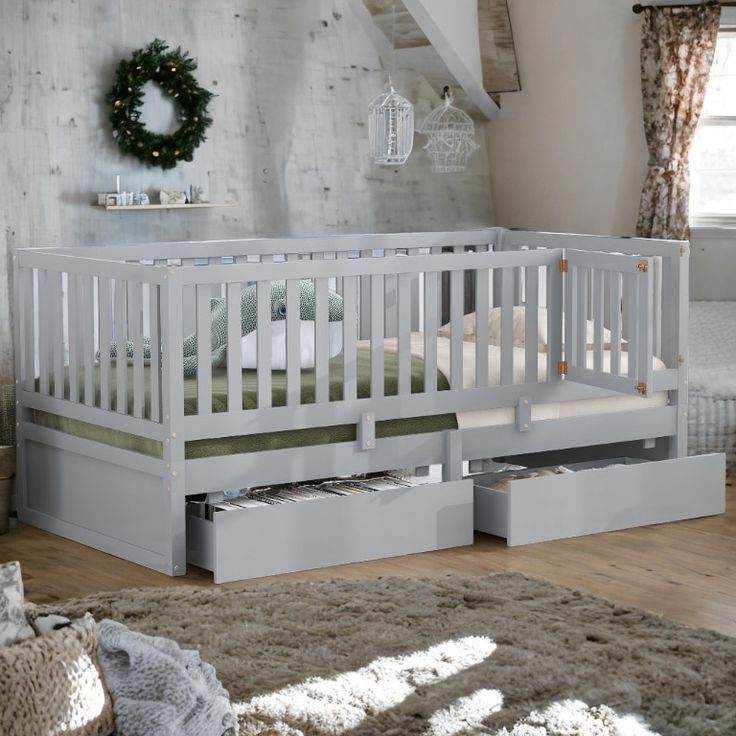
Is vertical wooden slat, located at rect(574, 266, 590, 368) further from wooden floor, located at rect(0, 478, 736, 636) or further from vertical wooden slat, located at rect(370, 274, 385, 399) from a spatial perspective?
vertical wooden slat, located at rect(370, 274, 385, 399)

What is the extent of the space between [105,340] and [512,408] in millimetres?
1231

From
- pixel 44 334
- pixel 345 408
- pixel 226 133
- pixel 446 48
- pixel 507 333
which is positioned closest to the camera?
pixel 345 408

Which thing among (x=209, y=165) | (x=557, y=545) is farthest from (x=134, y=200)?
(x=557, y=545)

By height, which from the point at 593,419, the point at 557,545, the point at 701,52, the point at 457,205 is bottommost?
the point at 557,545

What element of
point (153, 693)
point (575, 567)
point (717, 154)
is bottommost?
point (575, 567)

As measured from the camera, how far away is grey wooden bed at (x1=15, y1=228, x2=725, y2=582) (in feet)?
11.4

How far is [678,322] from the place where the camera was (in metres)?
4.18

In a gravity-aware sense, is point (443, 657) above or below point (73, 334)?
below

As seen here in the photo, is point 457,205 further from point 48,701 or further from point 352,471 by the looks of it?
point 48,701

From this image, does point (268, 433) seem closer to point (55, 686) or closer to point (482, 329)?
point (482, 329)

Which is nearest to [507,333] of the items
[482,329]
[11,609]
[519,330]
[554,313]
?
[482,329]

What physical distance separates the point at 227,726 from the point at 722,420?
9.38 feet

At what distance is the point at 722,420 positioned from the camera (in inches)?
184

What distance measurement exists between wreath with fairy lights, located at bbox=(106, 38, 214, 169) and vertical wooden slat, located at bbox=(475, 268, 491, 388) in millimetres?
1334
